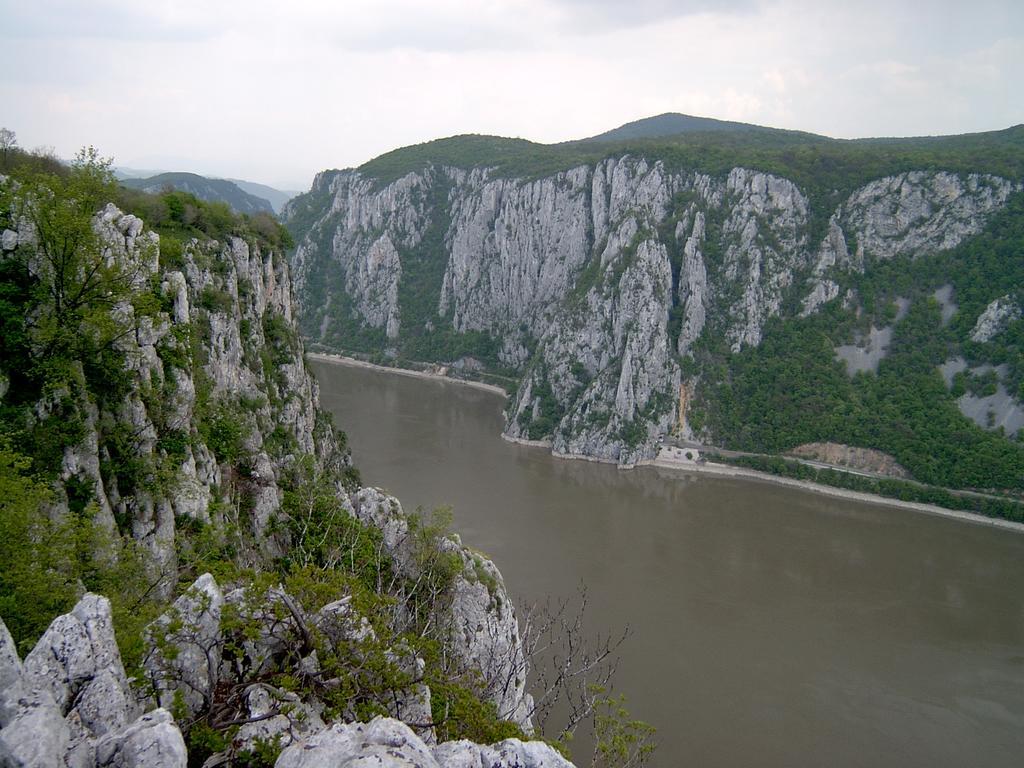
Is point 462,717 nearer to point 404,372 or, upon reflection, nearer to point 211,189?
point 404,372

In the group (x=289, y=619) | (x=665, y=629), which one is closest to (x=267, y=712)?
(x=289, y=619)

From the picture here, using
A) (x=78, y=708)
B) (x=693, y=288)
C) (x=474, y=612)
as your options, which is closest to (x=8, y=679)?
(x=78, y=708)

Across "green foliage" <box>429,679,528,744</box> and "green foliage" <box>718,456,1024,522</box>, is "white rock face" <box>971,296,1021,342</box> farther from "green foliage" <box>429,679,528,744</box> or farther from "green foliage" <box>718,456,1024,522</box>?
"green foliage" <box>429,679,528,744</box>

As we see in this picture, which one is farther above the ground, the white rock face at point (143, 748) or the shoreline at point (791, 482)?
the white rock face at point (143, 748)

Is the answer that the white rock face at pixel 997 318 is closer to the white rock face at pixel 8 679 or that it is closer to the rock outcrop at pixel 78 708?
the rock outcrop at pixel 78 708

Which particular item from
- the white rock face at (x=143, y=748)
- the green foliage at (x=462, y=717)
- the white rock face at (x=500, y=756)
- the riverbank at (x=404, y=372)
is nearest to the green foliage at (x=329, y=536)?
the green foliage at (x=462, y=717)

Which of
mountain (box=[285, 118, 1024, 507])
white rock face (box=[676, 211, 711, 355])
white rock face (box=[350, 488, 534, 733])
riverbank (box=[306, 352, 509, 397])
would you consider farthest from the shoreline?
white rock face (box=[350, 488, 534, 733])
